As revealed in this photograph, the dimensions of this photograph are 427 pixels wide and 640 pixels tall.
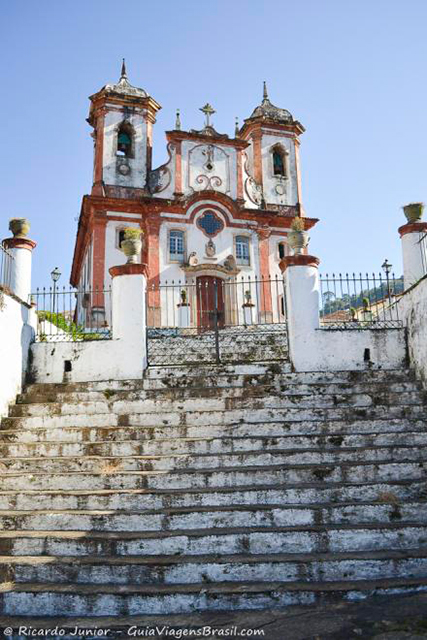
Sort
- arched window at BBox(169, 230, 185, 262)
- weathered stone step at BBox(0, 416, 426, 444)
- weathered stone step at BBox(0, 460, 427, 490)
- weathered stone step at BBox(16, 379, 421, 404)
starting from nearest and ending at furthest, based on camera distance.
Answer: weathered stone step at BBox(0, 460, 427, 490)
weathered stone step at BBox(0, 416, 426, 444)
weathered stone step at BBox(16, 379, 421, 404)
arched window at BBox(169, 230, 185, 262)

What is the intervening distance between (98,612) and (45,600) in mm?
508

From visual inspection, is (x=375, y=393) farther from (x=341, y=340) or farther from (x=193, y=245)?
(x=193, y=245)

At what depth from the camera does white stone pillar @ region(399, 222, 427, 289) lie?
10156 millimetres

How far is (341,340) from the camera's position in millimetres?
9609

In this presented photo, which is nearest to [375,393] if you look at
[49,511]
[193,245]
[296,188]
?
[49,511]

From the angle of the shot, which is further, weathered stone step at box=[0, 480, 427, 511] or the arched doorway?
A: the arched doorway

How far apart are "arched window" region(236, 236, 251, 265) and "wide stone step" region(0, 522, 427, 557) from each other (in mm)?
18139

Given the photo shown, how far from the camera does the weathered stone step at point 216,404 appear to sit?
325 inches

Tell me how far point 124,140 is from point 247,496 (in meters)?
20.6

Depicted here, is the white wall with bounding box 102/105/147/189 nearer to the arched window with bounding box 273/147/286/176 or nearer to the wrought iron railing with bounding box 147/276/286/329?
the wrought iron railing with bounding box 147/276/286/329

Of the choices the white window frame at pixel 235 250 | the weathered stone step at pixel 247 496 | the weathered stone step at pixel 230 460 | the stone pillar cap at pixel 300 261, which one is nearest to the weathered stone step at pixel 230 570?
the weathered stone step at pixel 247 496

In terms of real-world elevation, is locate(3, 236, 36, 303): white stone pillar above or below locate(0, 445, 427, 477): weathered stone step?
above

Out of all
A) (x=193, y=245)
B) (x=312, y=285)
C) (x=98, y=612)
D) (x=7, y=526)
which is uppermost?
(x=193, y=245)

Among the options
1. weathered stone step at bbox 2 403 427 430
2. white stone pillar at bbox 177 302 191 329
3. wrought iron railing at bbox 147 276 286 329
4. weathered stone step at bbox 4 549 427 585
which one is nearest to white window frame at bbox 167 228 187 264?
wrought iron railing at bbox 147 276 286 329
